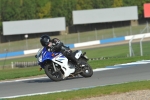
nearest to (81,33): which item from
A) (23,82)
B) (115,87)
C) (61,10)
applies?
(61,10)

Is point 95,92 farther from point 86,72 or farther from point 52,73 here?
point 86,72

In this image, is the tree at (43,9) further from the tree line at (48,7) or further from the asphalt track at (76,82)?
the asphalt track at (76,82)

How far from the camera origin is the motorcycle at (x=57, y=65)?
47.0 ft

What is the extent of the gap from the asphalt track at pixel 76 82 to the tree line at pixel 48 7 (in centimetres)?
4975

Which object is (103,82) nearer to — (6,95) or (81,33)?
(6,95)

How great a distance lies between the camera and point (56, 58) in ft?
47.1

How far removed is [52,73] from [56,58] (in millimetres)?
502

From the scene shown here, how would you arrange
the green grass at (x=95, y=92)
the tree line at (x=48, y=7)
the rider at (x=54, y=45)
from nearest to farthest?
1. the green grass at (x=95, y=92)
2. the rider at (x=54, y=45)
3. the tree line at (x=48, y=7)

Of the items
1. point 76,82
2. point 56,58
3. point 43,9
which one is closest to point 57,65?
point 56,58

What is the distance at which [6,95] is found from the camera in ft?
41.9

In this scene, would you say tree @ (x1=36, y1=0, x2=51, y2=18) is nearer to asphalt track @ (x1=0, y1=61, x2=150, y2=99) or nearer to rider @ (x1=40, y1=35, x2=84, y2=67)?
asphalt track @ (x1=0, y1=61, x2=150, y2=99)

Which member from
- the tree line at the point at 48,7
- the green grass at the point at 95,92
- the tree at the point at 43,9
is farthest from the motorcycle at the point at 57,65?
the tree at the point at 43,9

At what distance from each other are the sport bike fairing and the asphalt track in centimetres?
35

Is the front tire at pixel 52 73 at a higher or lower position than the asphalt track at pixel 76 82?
higher
